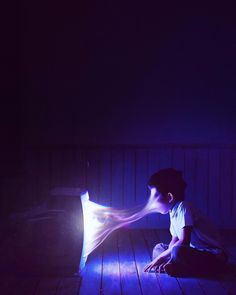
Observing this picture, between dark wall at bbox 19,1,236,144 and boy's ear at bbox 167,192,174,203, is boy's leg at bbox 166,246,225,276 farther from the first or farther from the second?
dark wall at bbox 19,1,236,144

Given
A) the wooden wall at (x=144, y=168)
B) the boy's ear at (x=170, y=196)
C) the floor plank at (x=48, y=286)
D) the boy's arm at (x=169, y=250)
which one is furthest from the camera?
the wooden wall at (x=144, y=168)

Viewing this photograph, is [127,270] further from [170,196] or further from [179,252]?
[170,196]

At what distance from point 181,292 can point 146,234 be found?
7.46 ft

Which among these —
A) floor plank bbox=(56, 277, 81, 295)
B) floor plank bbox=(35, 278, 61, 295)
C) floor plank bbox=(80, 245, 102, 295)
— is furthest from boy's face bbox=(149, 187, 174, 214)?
floor plank bbox=(35, 278, 61, 295)

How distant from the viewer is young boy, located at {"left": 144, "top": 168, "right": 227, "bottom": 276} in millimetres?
4152

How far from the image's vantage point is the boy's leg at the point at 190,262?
13.6 feet

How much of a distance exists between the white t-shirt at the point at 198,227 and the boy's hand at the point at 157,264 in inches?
11.1

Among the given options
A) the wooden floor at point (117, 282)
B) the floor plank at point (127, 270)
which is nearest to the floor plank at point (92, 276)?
the wooden floor at point (117, 282)

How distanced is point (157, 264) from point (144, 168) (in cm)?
225

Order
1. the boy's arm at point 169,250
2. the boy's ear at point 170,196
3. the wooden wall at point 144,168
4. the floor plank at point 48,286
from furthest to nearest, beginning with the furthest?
the wooden wall at point 144,168, the boy's ear at point 170,196, the boy's arm at point 169,250, the floor plank at point 48,286

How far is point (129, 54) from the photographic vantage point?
636 cm

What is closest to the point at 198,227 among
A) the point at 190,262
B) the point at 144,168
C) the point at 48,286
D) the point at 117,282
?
the point at 190,262

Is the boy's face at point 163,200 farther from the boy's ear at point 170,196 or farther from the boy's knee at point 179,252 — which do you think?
the boy's knee at point 179,252

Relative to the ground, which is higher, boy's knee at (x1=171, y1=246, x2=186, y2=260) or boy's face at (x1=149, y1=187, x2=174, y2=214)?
boy's face at (x1=149, y1=187, x2=174, y2=214)
